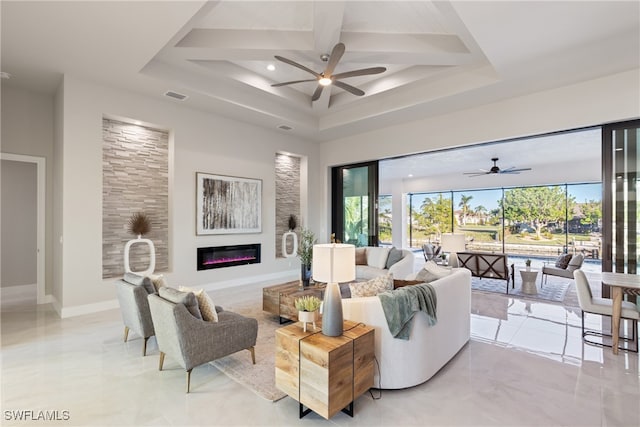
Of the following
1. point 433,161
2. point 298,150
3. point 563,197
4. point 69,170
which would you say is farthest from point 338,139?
point 563,197

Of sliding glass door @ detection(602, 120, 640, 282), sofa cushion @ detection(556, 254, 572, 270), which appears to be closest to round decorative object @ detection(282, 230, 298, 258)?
sliding glass door @ detection(602, 120, 640, 282)

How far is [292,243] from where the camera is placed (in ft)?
25.5

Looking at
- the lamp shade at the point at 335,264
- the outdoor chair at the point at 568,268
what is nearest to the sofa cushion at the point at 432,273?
the lamp shade at the point at 335,264

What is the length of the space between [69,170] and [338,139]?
562 centimetres

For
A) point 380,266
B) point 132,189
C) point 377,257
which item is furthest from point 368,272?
point 132,189

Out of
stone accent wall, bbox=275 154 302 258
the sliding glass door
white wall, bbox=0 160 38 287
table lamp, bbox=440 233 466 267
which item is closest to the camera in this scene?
the sliding glass door

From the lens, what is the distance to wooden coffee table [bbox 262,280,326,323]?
388cm

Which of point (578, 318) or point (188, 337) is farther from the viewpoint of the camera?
point (578, 318)

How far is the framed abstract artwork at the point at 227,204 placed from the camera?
589 cm

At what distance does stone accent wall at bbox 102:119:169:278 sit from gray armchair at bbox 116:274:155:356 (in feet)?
7.17

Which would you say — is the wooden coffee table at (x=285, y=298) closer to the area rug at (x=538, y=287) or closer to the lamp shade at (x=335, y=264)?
the lamp shade at (x=335, y=264)

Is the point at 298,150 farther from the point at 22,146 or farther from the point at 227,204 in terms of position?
the point at 22,146

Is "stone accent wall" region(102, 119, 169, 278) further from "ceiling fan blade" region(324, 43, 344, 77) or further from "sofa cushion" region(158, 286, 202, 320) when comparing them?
"ceiling fan blade" region(324, 43, 344, 77)

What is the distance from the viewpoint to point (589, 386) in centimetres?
264
